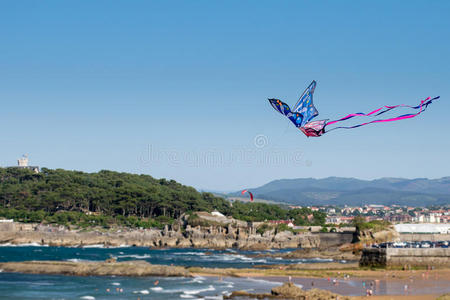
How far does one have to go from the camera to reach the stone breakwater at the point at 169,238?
133625mm

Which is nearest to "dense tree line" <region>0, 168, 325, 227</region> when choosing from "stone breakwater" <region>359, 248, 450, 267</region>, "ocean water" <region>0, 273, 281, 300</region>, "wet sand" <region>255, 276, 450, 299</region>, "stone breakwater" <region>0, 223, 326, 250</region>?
"stone breakwater" <region>0, 223, 326, 250</region>

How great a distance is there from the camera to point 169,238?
13538 centimetres

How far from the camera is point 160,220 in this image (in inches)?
6437

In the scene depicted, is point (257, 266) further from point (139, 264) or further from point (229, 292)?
point (229, 292)

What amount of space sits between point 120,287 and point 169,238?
237ft

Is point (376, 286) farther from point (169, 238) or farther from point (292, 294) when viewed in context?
point (169, 238)

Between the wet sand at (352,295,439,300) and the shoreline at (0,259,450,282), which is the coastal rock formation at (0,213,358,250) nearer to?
the shoreline at (0,259,450,282)

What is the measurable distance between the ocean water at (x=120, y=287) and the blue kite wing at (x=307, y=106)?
26555 mm

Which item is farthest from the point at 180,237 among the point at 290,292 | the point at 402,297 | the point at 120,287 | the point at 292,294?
the point at 402,297

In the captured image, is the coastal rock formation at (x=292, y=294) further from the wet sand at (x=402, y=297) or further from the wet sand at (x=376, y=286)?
the wet sand at (x=376, y=286)

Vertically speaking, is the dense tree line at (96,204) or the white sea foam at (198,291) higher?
the dense tree line at (96,204)

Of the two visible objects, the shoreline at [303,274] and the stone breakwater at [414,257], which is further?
the stone breakwater at [414,257]

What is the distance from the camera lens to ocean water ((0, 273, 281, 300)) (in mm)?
57969

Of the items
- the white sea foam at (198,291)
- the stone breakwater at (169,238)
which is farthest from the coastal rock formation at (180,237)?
the white sea foam at (198,291)
